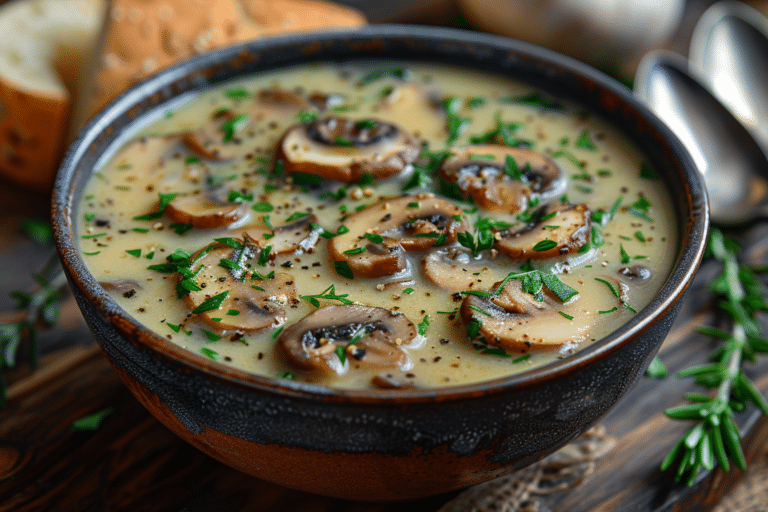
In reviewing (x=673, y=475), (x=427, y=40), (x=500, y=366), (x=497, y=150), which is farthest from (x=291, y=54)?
(x=673, y=475)

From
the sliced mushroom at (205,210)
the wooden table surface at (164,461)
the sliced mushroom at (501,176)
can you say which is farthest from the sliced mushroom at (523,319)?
the sliced mushroom at (205,210)

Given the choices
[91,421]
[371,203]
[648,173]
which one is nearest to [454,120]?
[371,203]

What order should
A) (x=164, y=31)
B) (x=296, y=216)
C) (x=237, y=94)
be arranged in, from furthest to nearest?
(x=164, y=31) < (x=237, y=94) < (x=296, y=216)

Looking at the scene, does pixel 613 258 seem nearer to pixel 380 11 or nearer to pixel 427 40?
pixel 427 40

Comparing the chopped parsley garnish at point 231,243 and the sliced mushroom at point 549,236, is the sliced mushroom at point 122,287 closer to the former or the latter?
the chopped parsley garnish at point 231,243

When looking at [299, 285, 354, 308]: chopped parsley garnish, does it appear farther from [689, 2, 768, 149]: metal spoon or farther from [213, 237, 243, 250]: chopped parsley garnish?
[689, 2, 768, 149]: metal spoon

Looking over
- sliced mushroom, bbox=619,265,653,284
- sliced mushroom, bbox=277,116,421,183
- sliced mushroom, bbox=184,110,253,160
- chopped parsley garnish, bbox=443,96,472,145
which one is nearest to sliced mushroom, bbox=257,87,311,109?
sliced mushroom, bbox=184,110,253,160

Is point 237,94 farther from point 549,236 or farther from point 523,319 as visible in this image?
point 523,319
